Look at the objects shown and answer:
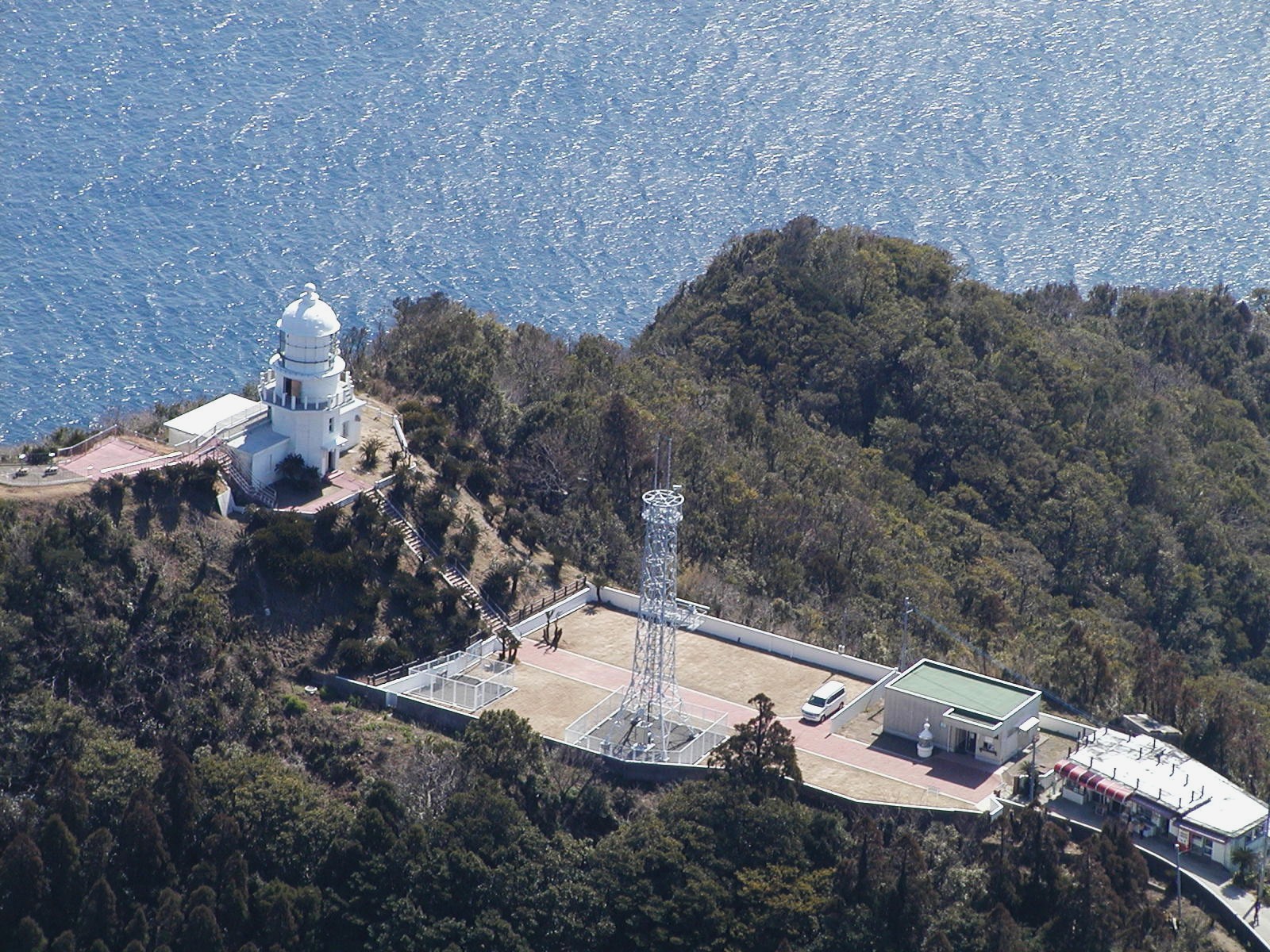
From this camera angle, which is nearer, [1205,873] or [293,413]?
[1205,873]

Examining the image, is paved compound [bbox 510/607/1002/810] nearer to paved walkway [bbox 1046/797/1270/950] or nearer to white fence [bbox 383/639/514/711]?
white fence [bbox 383/639/514/711]

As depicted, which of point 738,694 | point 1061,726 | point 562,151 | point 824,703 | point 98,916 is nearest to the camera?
point 98,916

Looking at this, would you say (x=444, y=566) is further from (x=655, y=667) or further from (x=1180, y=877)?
(x=1180, y=877)

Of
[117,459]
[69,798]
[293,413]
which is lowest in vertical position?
[69,798]

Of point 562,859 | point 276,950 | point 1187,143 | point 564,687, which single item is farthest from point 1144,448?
point 276,950

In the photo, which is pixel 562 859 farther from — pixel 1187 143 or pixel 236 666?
pixel 1187 143

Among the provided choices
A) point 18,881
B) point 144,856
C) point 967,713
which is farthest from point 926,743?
point 18,881
